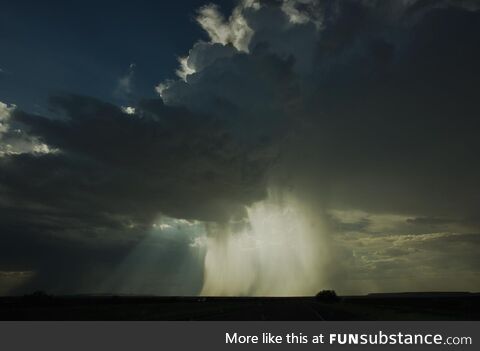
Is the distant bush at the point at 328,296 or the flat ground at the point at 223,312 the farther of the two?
the distant bush at the point at 328,296

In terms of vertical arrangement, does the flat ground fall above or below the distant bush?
below

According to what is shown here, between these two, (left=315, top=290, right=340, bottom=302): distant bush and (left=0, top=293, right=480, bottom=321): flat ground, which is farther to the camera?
(left=315, top=290, right=340, bottom=302): distant bush

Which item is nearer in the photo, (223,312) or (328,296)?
(223,312)

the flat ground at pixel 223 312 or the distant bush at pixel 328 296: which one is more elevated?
the distant bush at pixel 328 296
